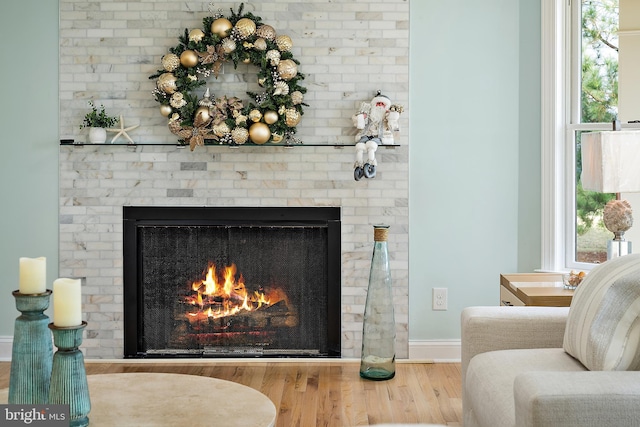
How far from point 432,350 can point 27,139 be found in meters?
2.62

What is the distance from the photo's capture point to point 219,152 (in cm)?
438

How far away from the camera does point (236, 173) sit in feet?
14.4

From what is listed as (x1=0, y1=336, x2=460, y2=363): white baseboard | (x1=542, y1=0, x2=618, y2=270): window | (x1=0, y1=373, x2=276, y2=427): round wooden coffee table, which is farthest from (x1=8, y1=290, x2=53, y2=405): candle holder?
(x1=542, y1=0, x2=618, y2=270): window

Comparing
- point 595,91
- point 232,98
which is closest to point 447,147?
point 595,91

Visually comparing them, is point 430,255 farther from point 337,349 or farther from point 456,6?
point 456,6

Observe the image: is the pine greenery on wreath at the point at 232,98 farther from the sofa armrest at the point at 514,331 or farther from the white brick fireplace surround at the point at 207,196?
the sofa armrest at the point at 514,331

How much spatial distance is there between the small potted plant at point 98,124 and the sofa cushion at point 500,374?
2.52 m

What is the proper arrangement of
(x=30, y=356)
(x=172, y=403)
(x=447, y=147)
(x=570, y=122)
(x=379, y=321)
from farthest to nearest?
(x=447, y=147)
(x=570, y=122)
(x=379, y=321)
(x=172, y=403)
(x=30, y=356)

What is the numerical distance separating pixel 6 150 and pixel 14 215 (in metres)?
0.37

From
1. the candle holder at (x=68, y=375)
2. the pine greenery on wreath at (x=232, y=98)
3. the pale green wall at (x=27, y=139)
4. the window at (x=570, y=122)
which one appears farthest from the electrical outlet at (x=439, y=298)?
the candle holder at (x=68, y=375)

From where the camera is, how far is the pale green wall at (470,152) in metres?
4.38

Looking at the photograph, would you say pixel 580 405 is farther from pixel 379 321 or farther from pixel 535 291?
pixel 379 321

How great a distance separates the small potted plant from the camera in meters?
4.31

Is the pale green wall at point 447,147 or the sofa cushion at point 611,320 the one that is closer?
the sofa cushion at point 611,320
